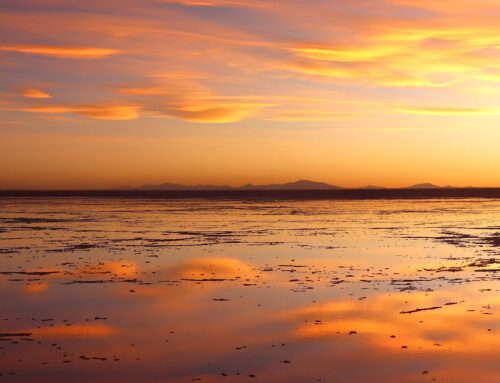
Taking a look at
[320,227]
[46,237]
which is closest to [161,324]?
[46,237]

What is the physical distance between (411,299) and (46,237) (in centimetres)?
2583

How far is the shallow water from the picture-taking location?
12789 millimetres

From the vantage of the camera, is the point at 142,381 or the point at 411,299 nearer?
the point at 142,381

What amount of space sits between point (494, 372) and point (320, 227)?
1457 inches

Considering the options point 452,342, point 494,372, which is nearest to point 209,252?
A: point 452,342

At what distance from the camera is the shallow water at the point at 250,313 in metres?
12.8

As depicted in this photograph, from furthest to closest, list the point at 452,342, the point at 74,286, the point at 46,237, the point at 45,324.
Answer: the point at 46,237, the point at 74,286, the point at 45,324, the point at 452,342

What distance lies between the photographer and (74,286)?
22312mm

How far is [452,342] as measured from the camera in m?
14.6

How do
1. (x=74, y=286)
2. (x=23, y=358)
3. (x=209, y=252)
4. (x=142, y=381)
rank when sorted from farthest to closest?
(x=209, y=252) < (x=74, y=286) < (x=23, y=358) < (x=142, y=381)

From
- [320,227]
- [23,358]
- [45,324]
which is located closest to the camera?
[23,358]

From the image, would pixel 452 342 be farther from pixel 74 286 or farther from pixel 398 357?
pixel 74 286

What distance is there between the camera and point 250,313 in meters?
17.8

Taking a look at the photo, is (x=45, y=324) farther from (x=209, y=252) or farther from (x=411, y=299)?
(x=209, y=252)
